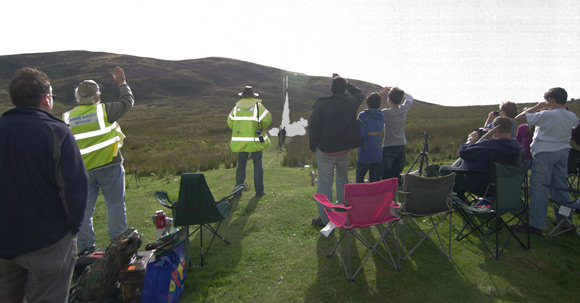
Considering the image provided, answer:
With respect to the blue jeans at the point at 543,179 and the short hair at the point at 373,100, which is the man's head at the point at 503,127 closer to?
the blue jeans at the point at 543,179

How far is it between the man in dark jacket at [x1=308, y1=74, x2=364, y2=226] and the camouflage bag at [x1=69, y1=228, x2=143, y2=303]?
271cm

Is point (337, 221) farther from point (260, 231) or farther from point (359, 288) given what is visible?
point (260, 231)

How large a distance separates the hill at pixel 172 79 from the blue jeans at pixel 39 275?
6496cm

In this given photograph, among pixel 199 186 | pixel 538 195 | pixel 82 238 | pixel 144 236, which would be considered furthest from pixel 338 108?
pixel 82 238

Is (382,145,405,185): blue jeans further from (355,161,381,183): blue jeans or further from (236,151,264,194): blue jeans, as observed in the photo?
(236,151,264,194): blue jeans

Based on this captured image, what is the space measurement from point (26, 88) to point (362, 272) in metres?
3.56

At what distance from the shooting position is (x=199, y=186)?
12.8 ft

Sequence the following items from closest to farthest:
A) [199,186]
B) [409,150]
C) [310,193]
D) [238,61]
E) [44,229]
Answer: [44,229] → [199,186] → [310,193] → [409,150] → [238,61]

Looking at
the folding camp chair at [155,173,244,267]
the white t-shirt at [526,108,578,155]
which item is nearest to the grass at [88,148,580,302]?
the folding camp chair at [155,173,244,267]

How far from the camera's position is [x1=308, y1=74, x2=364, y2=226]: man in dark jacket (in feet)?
15.1

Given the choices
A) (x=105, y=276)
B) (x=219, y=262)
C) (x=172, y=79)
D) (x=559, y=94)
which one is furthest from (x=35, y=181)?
(x=172, y=79)

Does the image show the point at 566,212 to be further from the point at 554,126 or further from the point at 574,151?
the point at 574,151

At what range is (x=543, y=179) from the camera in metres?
4.55

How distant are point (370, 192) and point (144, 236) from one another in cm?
349
